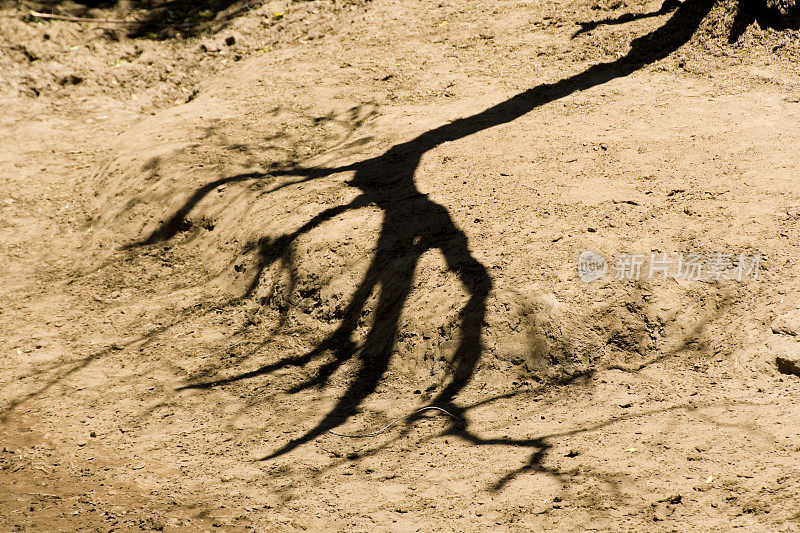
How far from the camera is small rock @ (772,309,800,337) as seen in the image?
3303 millimetres

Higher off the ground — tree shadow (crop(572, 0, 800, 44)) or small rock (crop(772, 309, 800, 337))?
tree shadow (crop(572, 0, 800, 44))

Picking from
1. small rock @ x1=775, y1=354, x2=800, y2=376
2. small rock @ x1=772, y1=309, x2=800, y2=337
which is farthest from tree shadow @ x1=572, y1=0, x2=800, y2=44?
small rock @ x1=775, y1=354, x2=800, y2=376

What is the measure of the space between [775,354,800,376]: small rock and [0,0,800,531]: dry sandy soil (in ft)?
0.09

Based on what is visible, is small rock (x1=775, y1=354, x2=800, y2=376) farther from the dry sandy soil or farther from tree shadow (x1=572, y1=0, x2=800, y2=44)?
tree shadow (x1=572, y1=0, x2=800, y2=44)

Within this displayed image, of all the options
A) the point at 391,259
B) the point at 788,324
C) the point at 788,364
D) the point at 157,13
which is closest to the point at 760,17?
the point at 788,324

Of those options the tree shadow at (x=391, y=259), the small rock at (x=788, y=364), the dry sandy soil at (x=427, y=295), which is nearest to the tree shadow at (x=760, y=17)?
the dry sandy soil at (x=427, y=295)

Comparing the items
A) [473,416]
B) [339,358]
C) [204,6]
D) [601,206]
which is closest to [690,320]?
[601,206]

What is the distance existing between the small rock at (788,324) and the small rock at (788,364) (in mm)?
148

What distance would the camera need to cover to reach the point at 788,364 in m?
3.21

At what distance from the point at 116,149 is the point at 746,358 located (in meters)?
5.56

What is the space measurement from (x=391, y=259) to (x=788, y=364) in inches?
89.1

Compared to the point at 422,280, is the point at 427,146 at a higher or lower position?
higher

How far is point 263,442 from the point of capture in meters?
3.35

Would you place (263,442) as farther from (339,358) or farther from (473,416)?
(473,416)
